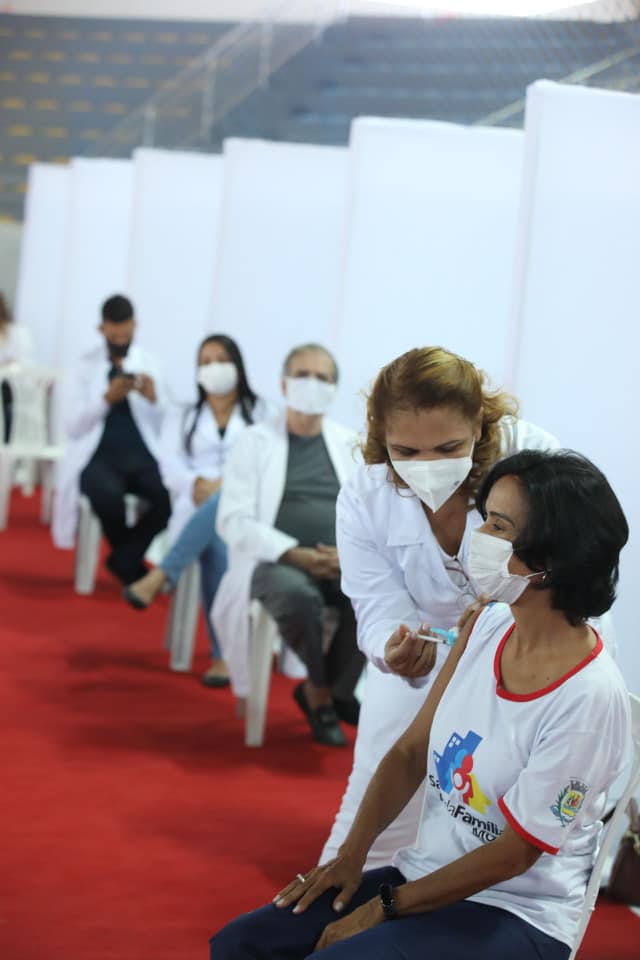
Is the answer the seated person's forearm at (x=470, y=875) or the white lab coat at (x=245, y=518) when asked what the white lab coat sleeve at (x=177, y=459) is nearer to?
the white lab coat at (x=245, y=518)

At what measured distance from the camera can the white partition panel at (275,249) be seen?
5273 mm

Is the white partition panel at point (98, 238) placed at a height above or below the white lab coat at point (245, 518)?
above

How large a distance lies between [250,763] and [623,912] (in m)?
1.25

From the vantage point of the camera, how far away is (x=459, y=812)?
1806 millimetres

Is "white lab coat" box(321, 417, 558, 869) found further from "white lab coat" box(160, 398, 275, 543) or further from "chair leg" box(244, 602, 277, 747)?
"white lab coat" box(160, 398, 275, 543)

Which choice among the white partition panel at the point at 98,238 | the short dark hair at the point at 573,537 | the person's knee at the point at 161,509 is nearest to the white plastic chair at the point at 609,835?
the short dark hair at the point at 573,537

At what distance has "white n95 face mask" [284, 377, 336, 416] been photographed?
4.00 m

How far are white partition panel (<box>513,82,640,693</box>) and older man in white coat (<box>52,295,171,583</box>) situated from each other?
2754 millimetres

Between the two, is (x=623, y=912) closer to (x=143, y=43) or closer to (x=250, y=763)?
(x=250, y=763)

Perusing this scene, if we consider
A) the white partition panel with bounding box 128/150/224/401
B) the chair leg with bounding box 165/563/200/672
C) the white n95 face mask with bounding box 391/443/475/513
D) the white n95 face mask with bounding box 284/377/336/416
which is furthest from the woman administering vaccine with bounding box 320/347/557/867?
the white partition panel with bounding box 128/150/224/401

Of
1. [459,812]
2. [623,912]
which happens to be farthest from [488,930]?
[623,912]

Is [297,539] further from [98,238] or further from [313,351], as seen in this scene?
[98,238]

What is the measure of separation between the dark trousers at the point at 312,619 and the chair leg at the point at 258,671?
58 mm

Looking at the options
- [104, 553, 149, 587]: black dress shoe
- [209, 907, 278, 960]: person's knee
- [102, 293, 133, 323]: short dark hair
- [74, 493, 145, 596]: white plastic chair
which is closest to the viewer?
[209, 907, 278, 960]: person's knee
